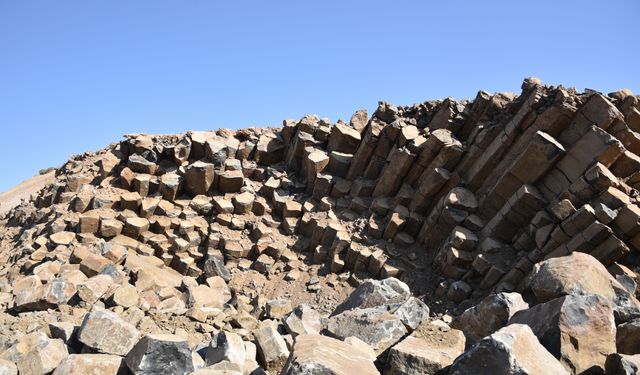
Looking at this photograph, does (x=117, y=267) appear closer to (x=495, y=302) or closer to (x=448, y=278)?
(x=448, y=278)

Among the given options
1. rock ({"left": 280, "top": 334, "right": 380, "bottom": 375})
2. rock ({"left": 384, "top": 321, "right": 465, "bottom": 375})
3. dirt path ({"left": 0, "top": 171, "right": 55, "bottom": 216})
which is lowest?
dirt path ({"left": 0, "top": 171, "right": 55, "bottom": 216})

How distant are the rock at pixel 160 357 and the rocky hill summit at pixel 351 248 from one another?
0.09ft

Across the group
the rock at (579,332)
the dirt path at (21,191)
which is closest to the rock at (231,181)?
the rock at (579,332)

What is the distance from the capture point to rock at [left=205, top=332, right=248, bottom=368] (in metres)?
7.14

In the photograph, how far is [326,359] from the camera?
5.55 metres

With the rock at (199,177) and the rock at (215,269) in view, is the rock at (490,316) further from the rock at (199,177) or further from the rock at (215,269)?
the rock at (199,177)

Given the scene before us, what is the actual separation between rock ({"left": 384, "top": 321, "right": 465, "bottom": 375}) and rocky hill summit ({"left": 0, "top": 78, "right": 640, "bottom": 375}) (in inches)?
1.2

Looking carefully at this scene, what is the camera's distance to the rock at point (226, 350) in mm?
7145

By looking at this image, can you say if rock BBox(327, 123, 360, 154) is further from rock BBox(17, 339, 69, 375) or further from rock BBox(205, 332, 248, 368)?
rock BBox(17, 339, 69, 375)

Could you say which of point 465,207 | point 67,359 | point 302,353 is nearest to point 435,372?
point 302,353

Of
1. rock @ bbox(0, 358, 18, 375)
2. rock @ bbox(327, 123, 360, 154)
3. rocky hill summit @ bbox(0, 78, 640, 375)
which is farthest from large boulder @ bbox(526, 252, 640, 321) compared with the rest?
rock @ bbox(327, 123, 360, 154)

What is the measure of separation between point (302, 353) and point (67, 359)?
368 centimetres

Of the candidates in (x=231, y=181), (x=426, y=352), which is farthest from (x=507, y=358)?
(x=231, y=181)

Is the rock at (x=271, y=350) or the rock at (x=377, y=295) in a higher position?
the rock at (x=271, y=350)
